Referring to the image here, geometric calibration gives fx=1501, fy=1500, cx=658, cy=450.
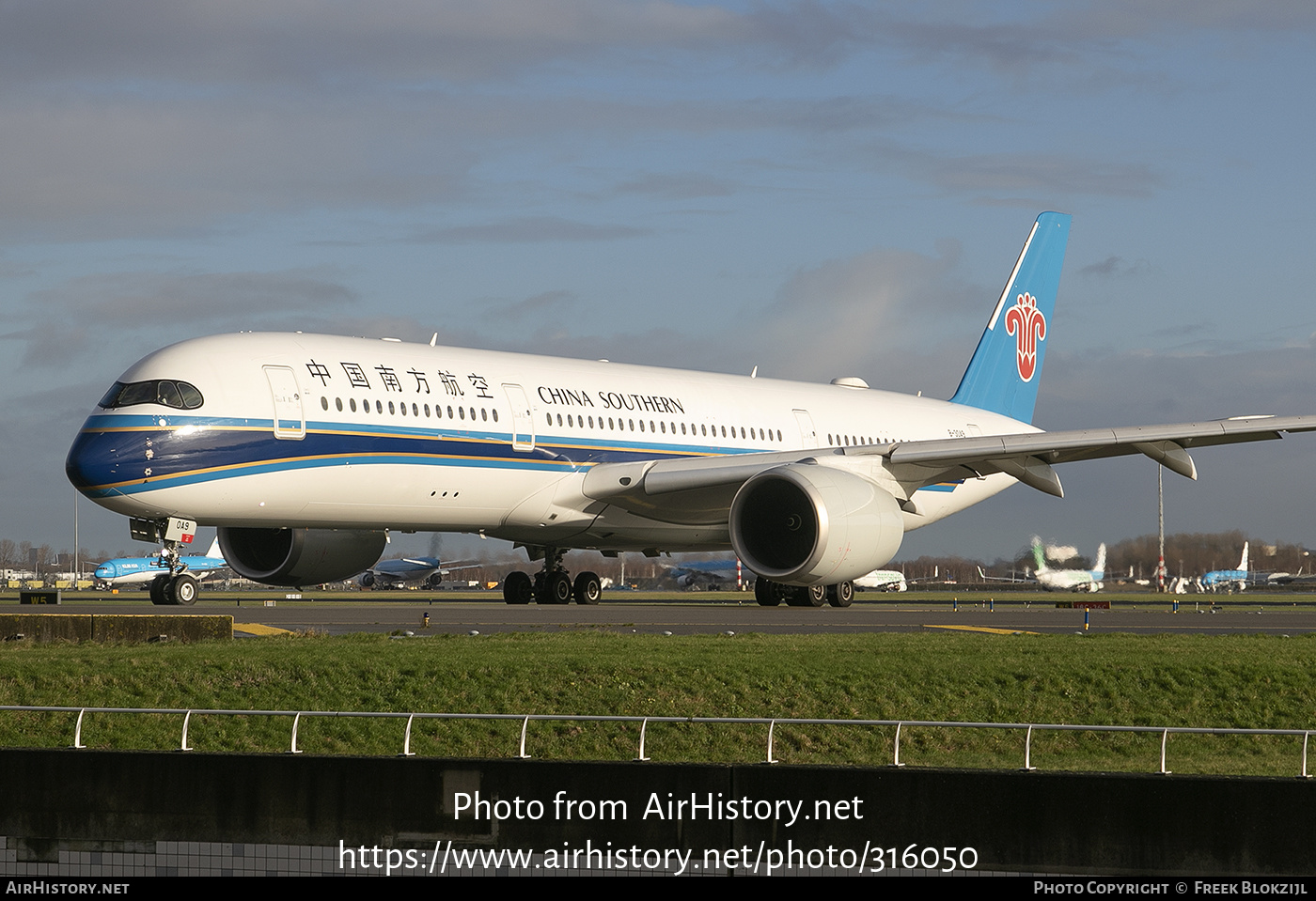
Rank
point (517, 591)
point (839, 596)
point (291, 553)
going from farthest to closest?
1. point (517, 591)
2. point (839, 596)
3. point (291, 553)

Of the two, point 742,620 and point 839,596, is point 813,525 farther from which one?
point 839,596

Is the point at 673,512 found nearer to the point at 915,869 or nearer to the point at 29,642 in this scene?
the point at 29,642

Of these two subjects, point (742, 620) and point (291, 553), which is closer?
point (742, 620)

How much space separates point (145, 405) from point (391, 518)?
4.50m

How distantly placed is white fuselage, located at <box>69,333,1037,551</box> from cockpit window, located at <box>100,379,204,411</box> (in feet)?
0.28

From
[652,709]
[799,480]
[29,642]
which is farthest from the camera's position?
[799,480]

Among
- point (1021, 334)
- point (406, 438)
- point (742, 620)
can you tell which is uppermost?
point (1021, 334)

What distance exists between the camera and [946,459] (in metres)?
26.2

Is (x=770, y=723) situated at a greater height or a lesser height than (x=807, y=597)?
lesser

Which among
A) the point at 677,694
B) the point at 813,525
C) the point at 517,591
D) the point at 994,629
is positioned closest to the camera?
the point at 677,694

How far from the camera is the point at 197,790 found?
13.0 m

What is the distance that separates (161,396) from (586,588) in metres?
11.1

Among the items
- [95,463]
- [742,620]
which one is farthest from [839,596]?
[95,463]
